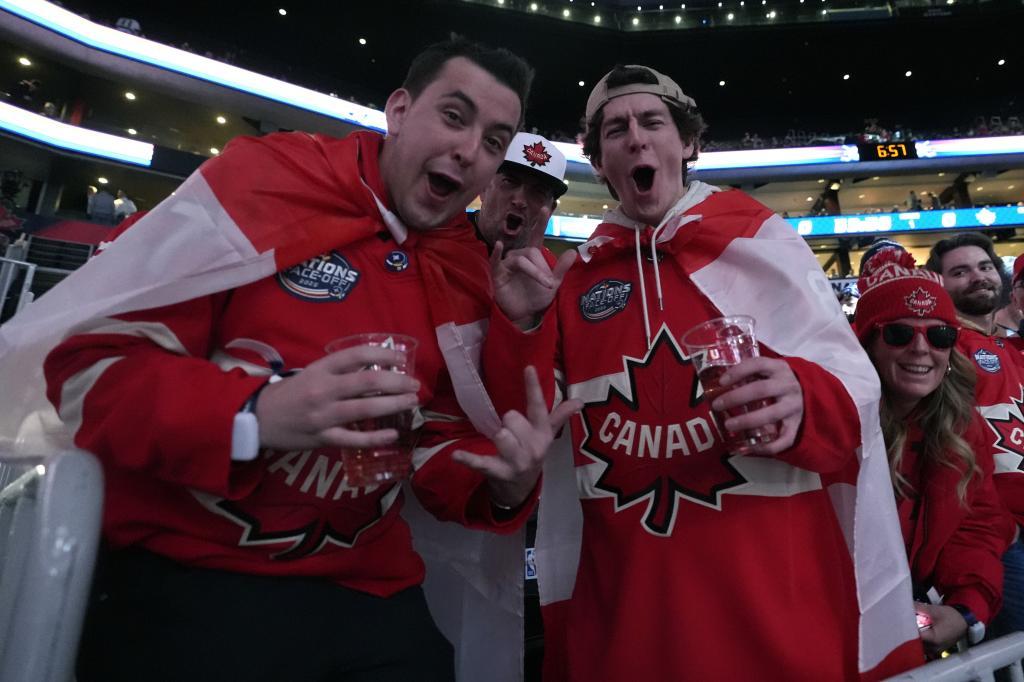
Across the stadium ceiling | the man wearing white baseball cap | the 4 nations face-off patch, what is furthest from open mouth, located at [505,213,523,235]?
the stadium ceiling

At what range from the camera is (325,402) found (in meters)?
0.85

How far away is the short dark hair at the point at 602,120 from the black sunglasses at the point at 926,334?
34.7 inches

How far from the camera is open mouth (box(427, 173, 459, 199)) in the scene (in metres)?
1.38

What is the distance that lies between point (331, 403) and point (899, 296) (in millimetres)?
1908

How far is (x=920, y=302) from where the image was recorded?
5.96 ft

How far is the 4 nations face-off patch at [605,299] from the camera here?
146 centimetres

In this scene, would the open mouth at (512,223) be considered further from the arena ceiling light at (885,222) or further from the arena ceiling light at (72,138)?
the arena ceiling light at (72,138)

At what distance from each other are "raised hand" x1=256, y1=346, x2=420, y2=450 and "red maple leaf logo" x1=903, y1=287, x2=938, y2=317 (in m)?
1.79

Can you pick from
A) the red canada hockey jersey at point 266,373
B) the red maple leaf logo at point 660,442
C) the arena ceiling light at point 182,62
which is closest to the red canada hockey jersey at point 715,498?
the red maple leaf logo at point 660,442

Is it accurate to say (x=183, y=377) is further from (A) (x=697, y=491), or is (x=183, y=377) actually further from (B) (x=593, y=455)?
(A) (x=697, y=491)

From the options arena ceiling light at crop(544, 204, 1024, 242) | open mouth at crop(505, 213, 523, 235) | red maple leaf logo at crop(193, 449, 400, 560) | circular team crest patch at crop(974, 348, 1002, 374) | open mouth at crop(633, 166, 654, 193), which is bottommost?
red maple leaf logo at crop(193, 449, 400, 560)

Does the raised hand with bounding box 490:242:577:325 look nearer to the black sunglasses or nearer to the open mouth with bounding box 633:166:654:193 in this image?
the open mouth with bounding box 633:166:654:193

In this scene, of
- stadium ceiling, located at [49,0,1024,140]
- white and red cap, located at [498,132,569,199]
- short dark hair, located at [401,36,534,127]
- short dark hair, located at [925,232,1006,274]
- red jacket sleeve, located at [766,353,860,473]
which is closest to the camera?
red jacket sleeve, located at [766,353,860,473]

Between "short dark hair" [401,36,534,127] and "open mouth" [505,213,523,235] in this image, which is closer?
"short dark hair" [401,36,534,127]
